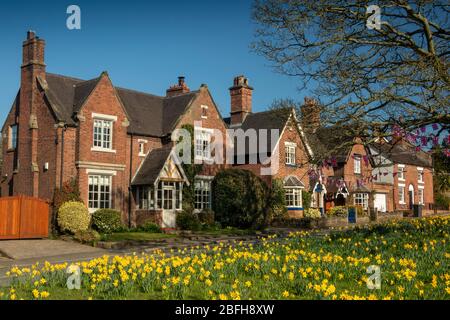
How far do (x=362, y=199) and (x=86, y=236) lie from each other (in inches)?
1223

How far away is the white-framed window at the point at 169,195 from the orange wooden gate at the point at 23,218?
6855mm

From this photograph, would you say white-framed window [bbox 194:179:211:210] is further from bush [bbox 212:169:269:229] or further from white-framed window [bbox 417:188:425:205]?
white-framed window [bbox 417:188:425:205]

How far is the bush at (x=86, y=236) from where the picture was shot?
79.8ft

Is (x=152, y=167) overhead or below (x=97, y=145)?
below

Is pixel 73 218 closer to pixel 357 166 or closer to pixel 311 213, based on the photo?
pixel 311 213

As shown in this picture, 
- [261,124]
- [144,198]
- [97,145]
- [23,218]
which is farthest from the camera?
[261,124]

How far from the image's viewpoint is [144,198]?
102 feet

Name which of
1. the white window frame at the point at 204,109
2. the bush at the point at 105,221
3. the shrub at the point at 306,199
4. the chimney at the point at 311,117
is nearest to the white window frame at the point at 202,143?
the white window frame at the point at 204,109

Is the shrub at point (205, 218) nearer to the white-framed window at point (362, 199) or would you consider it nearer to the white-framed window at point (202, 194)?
the white-framed window at point (202, 194)

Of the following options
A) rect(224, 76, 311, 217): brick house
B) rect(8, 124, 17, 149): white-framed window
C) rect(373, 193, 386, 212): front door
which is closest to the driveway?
rect(8, 124, 17, 149): white-framed window

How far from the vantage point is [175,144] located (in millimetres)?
32656

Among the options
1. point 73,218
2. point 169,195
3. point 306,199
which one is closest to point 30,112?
point 73,218

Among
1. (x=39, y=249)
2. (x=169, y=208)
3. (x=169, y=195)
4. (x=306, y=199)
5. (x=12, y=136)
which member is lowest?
(x=39, y=249)
